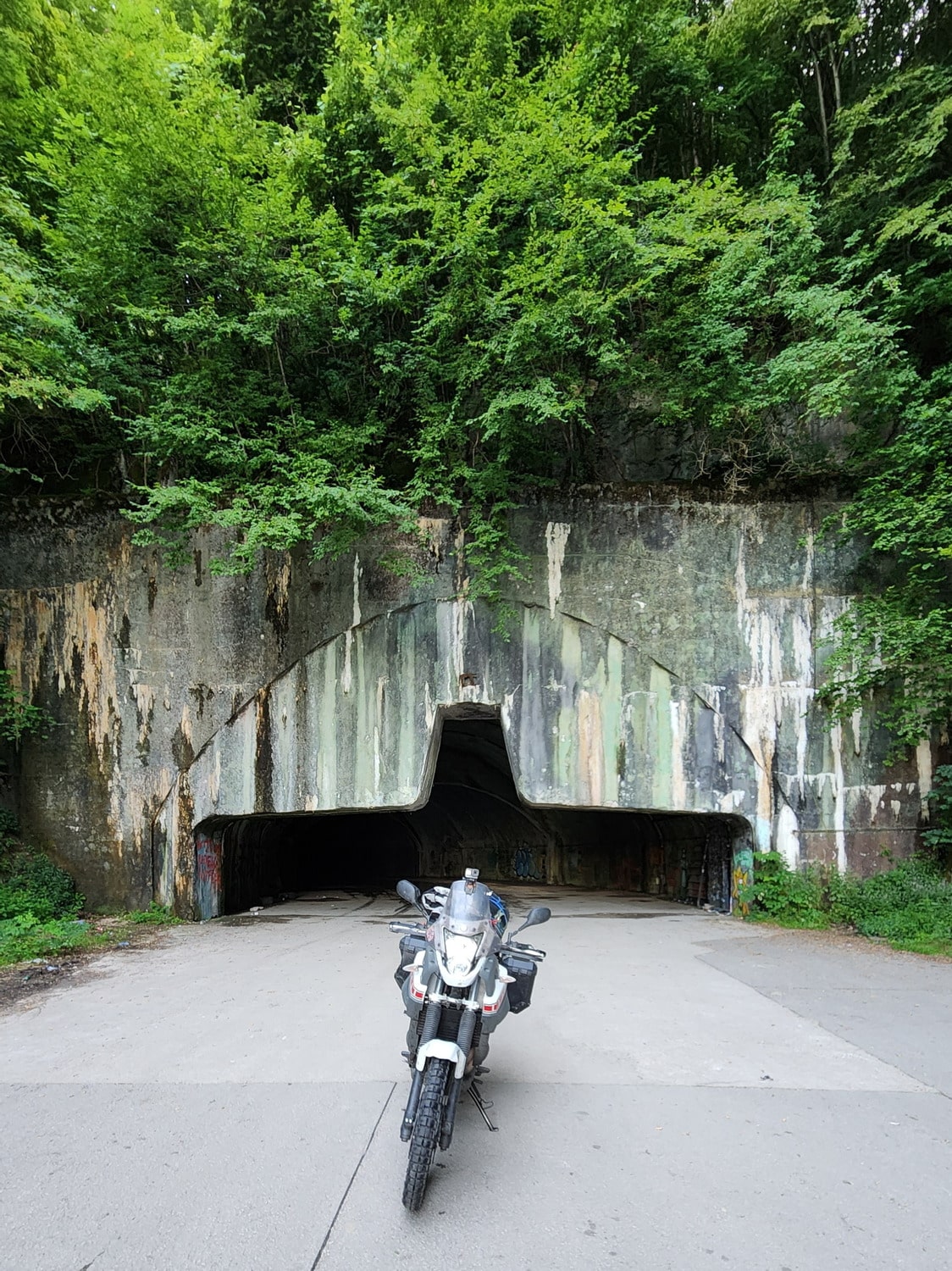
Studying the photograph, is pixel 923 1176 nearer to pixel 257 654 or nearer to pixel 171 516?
pixel 257 654

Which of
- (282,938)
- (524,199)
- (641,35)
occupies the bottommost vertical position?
(282,938)

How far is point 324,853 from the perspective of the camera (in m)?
18.7

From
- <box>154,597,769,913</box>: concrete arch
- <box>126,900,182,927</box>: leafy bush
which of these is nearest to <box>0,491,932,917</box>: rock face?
<box>154,597,769,913</box>: concrete arch

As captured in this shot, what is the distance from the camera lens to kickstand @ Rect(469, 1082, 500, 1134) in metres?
3.01

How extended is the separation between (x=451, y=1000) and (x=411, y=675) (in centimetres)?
649

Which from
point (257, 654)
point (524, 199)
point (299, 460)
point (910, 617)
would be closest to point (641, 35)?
point (524, 199)

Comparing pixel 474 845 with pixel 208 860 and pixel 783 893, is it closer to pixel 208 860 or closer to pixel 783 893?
pixel 208 860

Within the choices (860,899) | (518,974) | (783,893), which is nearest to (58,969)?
(518,974)

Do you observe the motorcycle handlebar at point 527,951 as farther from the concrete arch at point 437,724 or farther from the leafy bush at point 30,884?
the leafy bush at point 30,884

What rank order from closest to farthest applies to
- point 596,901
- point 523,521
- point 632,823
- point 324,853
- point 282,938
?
point 282,938 < point 523,521 < point 596,901 < point 632,823 < point 324,853

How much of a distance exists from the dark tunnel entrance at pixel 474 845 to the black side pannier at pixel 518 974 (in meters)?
6.24

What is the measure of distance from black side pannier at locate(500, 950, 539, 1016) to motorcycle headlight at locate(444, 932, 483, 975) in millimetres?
476

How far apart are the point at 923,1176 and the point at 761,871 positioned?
21.0ft

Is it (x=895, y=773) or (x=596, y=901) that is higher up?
(x=895, y=773)
